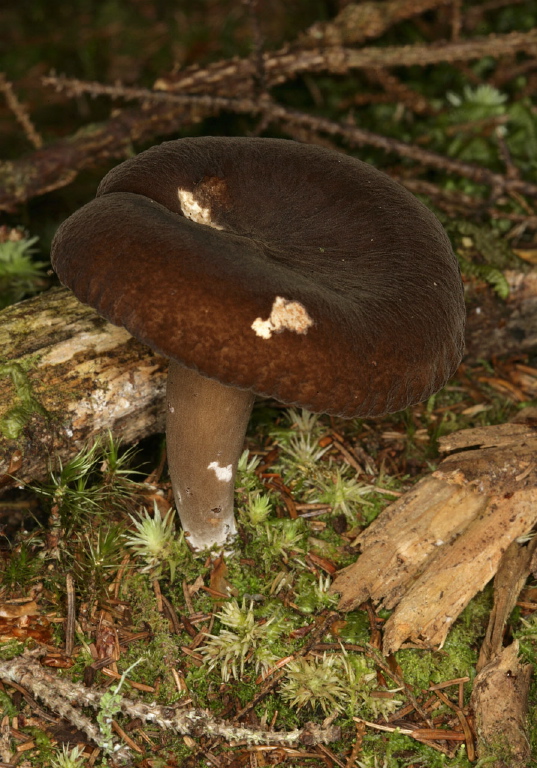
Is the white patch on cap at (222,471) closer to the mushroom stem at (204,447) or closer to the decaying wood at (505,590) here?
the mushroom stem at (204,447)

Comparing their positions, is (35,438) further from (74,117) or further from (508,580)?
(74,117)

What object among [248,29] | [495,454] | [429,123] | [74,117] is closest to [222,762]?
[495,454]

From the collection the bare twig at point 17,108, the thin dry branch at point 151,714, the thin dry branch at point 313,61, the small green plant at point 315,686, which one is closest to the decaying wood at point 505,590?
the small green plant at point 315,686

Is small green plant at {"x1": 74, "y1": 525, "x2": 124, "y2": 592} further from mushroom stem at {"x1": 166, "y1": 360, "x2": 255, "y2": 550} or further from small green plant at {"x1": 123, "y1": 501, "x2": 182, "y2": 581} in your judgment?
mushroom stem at {"x1": 166, "y1": 360, "x2": 255, "y2": 550}

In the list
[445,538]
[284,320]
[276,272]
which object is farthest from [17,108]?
[445,538]

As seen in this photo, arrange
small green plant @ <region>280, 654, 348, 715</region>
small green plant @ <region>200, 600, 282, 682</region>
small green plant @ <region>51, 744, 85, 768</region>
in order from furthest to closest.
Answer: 1. small green plant @ <region>200, 600, 282, 682</region>
2. small green plant @ <region>280, 654, 348, 715</region>
3. small green plant @ <region>51, 744, 85, 768</region>

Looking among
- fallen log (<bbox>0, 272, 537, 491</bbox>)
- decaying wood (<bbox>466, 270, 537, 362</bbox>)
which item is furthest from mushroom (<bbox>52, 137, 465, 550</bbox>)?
decaying wood (<bbox>466, 270, 537, 362</bbox>)
